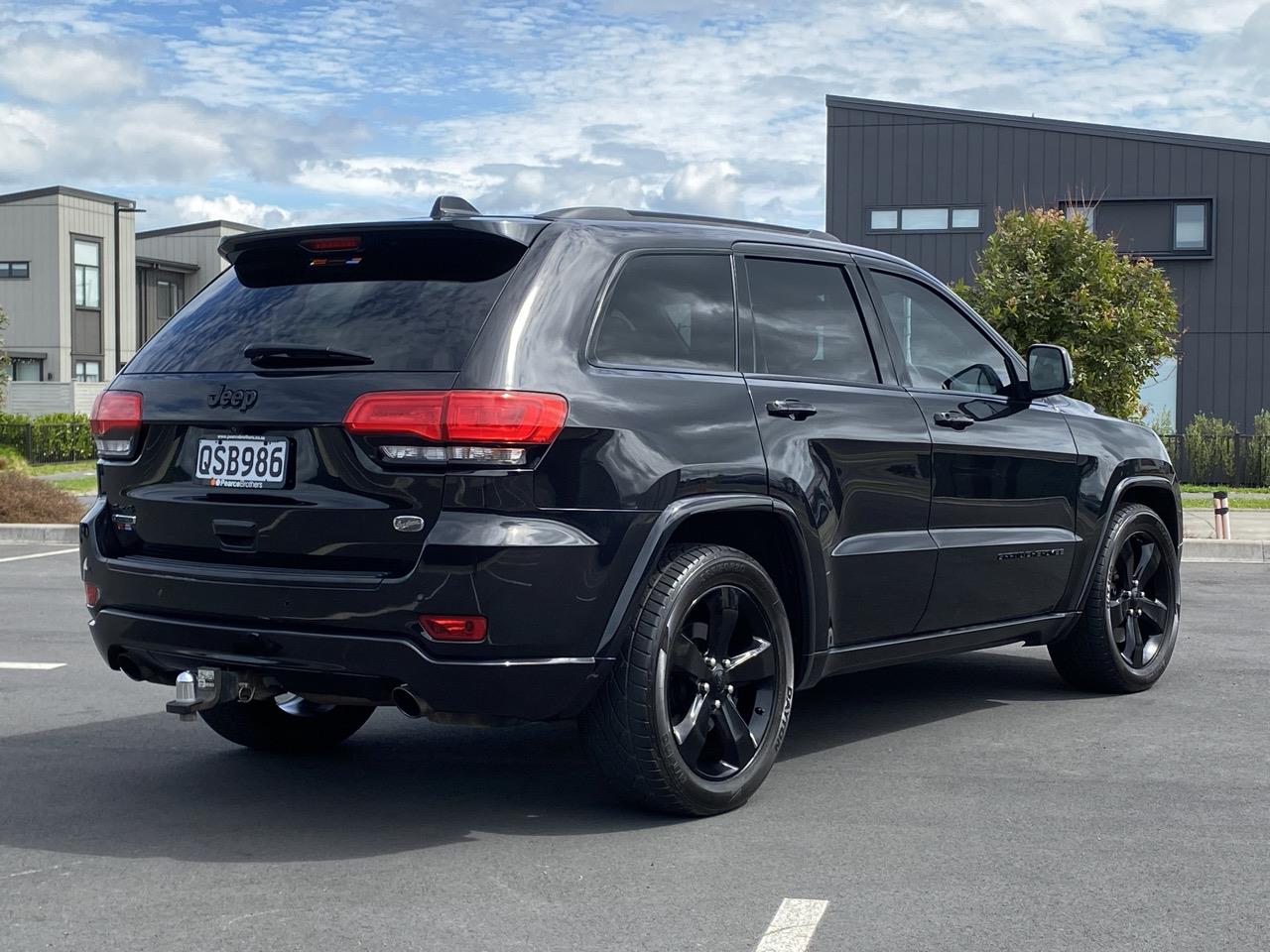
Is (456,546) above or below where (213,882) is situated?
above

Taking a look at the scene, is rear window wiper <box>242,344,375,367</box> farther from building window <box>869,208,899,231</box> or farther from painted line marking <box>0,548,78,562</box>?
building window <box>869,208,899,231</box>

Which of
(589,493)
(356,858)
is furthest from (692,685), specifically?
(356,858)

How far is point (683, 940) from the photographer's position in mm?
3822

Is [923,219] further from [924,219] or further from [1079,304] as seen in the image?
[1079,304]

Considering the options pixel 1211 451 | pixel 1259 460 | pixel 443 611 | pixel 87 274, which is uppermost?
pixel 87 274

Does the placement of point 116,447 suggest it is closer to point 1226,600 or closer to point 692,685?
point 692,685

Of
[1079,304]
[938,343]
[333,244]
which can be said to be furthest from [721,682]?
[1079,304]

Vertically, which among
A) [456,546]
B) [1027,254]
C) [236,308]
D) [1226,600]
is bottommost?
[1226,600]

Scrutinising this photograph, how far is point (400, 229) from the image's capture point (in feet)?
15.8

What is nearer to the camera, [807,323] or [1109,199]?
[807,323]

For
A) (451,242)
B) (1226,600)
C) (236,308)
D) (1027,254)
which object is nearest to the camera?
(451,242)

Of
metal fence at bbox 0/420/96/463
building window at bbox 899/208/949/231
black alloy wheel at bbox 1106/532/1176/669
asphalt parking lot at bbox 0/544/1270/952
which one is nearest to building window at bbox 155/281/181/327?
metal fence at bbox 0/420/96/463

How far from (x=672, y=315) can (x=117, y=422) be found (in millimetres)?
1779

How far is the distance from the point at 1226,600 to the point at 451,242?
780 cm
